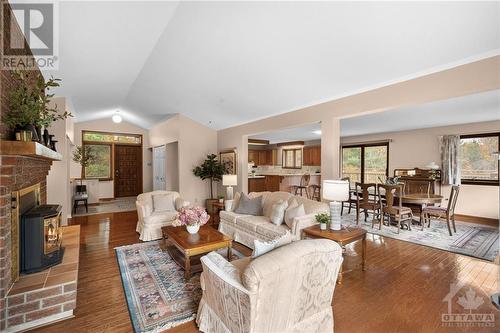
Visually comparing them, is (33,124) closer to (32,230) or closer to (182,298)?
(32,230)

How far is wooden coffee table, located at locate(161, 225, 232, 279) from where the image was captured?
9.30 ft

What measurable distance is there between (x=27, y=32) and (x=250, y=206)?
3.65 metres

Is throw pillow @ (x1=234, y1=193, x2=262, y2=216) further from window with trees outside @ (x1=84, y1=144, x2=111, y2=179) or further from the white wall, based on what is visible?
window with trees outside @ (x1=84, y1=144, x2=111, y2=179)

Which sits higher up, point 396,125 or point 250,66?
point 250,66

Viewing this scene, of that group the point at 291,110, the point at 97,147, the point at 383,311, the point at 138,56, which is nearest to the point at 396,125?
the point at 291,110

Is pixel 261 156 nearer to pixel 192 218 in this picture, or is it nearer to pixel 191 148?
pixel 191 148

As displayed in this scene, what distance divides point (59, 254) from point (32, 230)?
457 mm

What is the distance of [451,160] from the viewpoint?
584 cm

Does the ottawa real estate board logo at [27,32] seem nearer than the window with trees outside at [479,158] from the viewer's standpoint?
Yes

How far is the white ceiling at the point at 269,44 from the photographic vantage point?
2.26m

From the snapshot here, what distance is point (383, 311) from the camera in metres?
2.27

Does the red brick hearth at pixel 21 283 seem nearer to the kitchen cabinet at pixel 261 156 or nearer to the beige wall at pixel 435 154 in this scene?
the beige wall at pixel 435 154

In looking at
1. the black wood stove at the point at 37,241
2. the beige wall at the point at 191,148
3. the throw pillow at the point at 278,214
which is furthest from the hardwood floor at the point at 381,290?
the beige wall at the point at 191,148

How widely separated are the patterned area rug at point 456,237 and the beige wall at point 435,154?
519 millimetres
